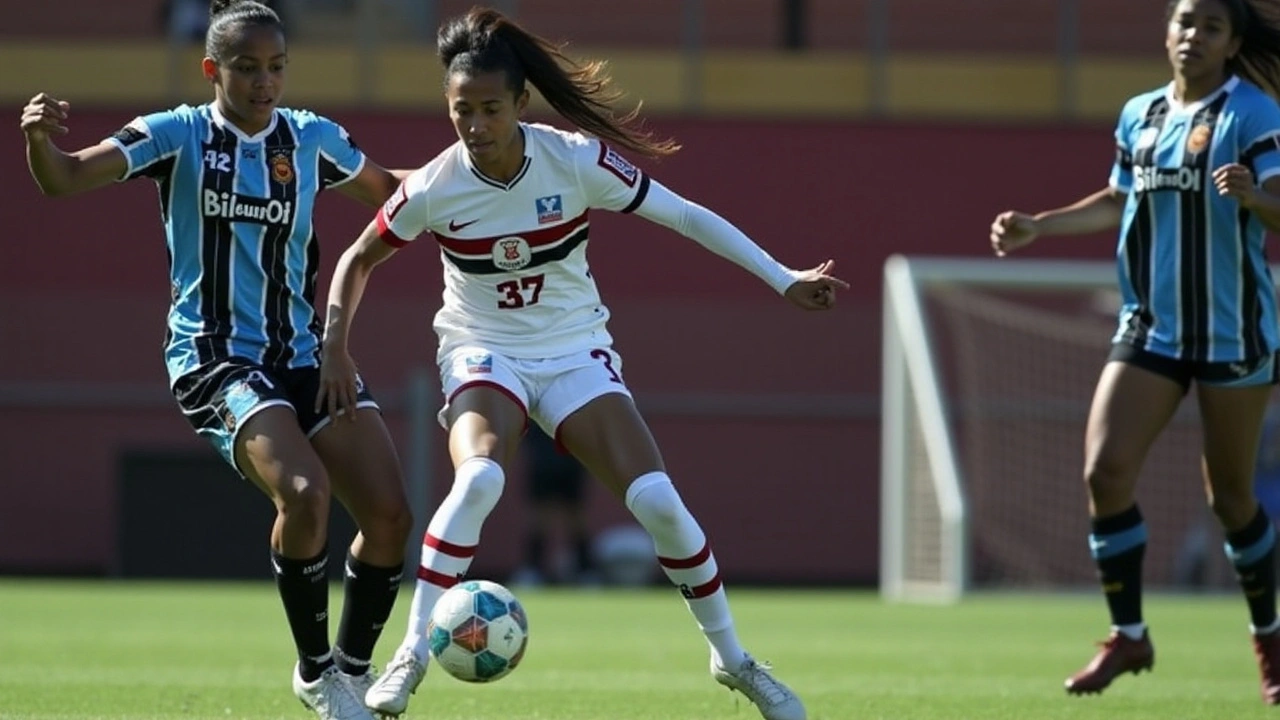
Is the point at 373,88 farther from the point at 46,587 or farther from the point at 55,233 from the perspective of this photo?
the point at 46,587

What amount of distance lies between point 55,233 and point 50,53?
62.4 inches

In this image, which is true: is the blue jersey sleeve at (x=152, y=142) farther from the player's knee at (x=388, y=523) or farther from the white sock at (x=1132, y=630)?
the white sock at (x=1132, y=630)

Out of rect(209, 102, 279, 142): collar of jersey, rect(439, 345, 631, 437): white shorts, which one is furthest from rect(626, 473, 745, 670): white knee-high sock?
rect(209, 102, 279, 142): collar of jersey

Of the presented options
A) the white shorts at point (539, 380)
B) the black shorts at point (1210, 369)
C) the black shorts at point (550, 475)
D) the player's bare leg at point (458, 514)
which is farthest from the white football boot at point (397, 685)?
the black shorts at point (550, 475)

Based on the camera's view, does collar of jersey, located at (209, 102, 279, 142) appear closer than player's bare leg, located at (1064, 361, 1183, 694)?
Yes

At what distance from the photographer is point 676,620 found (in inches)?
480

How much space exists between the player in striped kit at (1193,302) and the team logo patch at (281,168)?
8.22ft

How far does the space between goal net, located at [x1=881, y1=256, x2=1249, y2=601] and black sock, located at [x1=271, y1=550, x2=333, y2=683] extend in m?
8.27

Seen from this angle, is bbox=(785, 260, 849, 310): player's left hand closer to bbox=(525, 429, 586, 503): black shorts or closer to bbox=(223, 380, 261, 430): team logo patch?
bbox=(223, 380, 261, 430): team logo patch

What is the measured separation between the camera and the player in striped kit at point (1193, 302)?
7211mm

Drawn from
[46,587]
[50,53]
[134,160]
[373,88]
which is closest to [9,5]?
[50,53]

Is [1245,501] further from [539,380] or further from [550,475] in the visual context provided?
[550,475]

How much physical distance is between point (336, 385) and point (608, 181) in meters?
0.98

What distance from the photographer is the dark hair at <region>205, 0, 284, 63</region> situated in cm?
622
